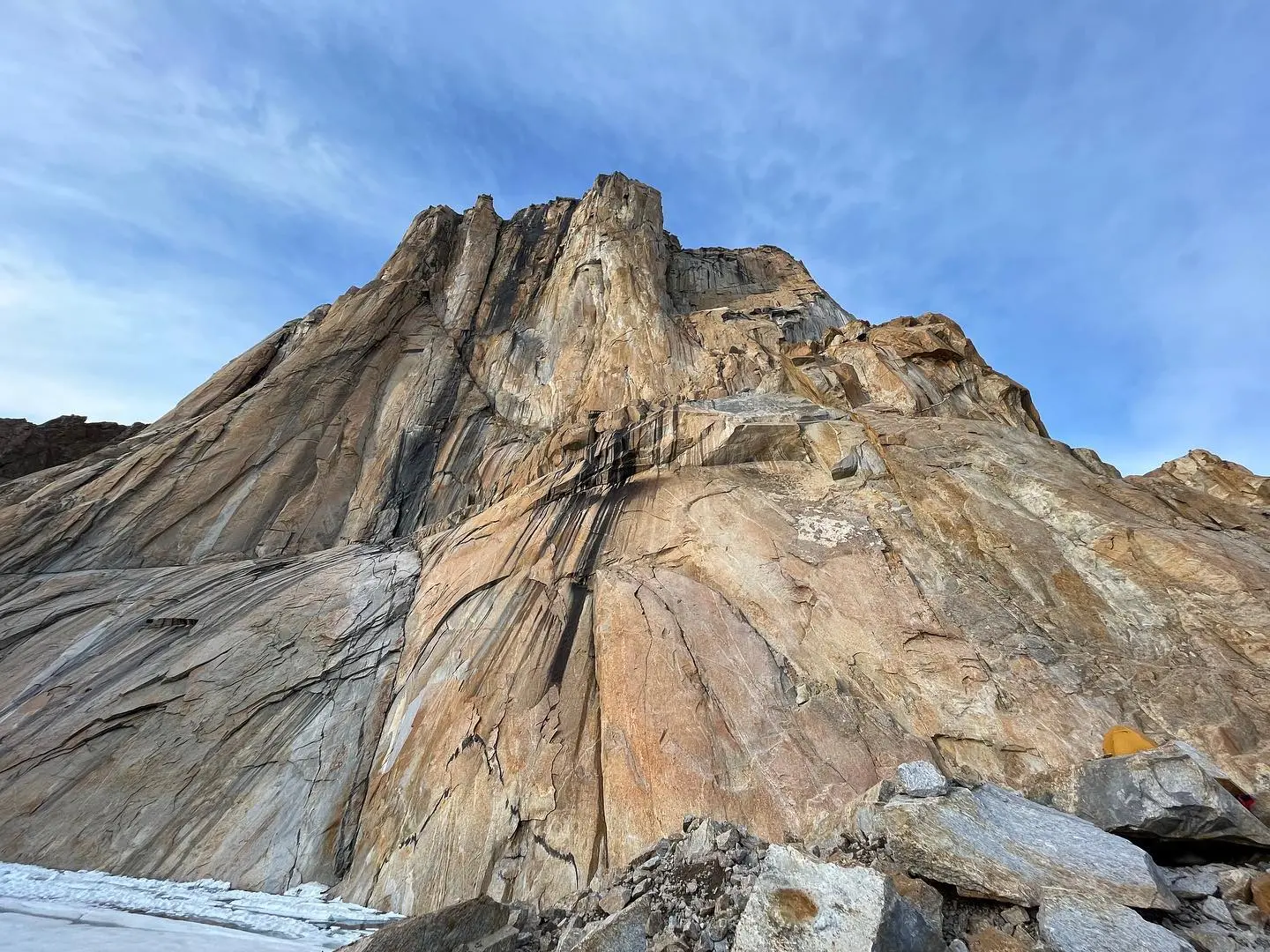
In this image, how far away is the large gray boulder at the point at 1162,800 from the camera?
6324mm

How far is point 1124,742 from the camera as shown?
9.70 meters

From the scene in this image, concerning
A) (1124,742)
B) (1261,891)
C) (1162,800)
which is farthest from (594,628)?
(1261,891)

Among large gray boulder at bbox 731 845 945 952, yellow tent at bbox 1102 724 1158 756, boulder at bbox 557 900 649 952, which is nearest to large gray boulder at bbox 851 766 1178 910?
large gray boulder at bbox 731 845 945 952

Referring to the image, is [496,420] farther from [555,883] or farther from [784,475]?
[555,883]

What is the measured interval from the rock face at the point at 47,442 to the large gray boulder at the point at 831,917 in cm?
3894

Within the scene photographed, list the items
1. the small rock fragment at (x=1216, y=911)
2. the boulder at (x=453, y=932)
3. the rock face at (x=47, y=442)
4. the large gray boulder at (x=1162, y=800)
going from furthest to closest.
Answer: the rock face at (x=47, y=442), the large gray boulder at (x=1162, y=800), the boulder at (x=453, y=932), the small rock fragment at (x=1216, y=911)

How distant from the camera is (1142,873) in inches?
220

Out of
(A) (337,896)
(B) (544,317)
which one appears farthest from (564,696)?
(B) (544,317)

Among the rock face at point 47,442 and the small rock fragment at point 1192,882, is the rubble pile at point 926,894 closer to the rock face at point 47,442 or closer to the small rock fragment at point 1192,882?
the small rock fragment at point 1192,882

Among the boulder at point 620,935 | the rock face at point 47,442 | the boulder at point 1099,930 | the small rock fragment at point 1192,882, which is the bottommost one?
the boulder at point 620,935

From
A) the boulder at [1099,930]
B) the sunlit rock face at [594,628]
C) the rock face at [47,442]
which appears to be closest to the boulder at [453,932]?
the sunlit rock face at [594,628]

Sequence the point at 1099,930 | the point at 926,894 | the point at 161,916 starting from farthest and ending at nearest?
the point at 161,916 → the point at 926,894 → the point at 1099,930

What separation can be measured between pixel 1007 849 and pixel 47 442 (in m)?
44.4

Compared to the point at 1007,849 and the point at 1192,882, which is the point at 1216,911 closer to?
the point at 1192,882
